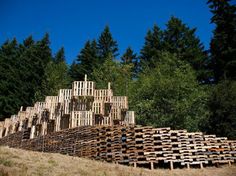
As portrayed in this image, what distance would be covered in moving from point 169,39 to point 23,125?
74.4ft

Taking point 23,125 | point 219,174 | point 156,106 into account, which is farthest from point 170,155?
point 23,125

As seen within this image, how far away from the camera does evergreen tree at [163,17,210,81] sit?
33656 mm

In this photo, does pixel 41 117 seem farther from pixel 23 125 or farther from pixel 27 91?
pixel 27 91

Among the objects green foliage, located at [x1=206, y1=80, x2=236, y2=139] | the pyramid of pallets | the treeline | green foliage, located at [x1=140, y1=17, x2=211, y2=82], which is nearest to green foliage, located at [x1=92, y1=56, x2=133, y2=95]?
the treeline

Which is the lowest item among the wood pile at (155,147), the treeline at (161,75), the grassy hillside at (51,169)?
the grassy hillside at (51,169)

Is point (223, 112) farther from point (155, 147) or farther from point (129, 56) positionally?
point (129, 56)

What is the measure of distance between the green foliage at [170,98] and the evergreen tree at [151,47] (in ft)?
17.5

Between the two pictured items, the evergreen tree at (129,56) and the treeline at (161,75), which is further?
the evergreen tree at (129,56)

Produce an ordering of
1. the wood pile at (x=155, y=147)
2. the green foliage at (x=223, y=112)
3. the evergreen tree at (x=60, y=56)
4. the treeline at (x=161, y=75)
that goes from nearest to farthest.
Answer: the wood pile at (x=155, y=147) < the green foliage at (x=223, y=112) < the treeline at (x=161, y=75) < the evergreen tree at (x=60, y=56)

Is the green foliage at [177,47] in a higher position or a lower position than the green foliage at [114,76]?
higher

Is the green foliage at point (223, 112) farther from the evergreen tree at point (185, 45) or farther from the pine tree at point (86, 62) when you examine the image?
the pine tree at point (86, 62)

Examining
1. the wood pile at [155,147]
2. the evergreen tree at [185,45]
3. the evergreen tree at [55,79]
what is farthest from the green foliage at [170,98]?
the evergreen tree at [55,79]

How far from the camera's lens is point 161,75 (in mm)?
29484

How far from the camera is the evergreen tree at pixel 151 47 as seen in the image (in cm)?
3709
